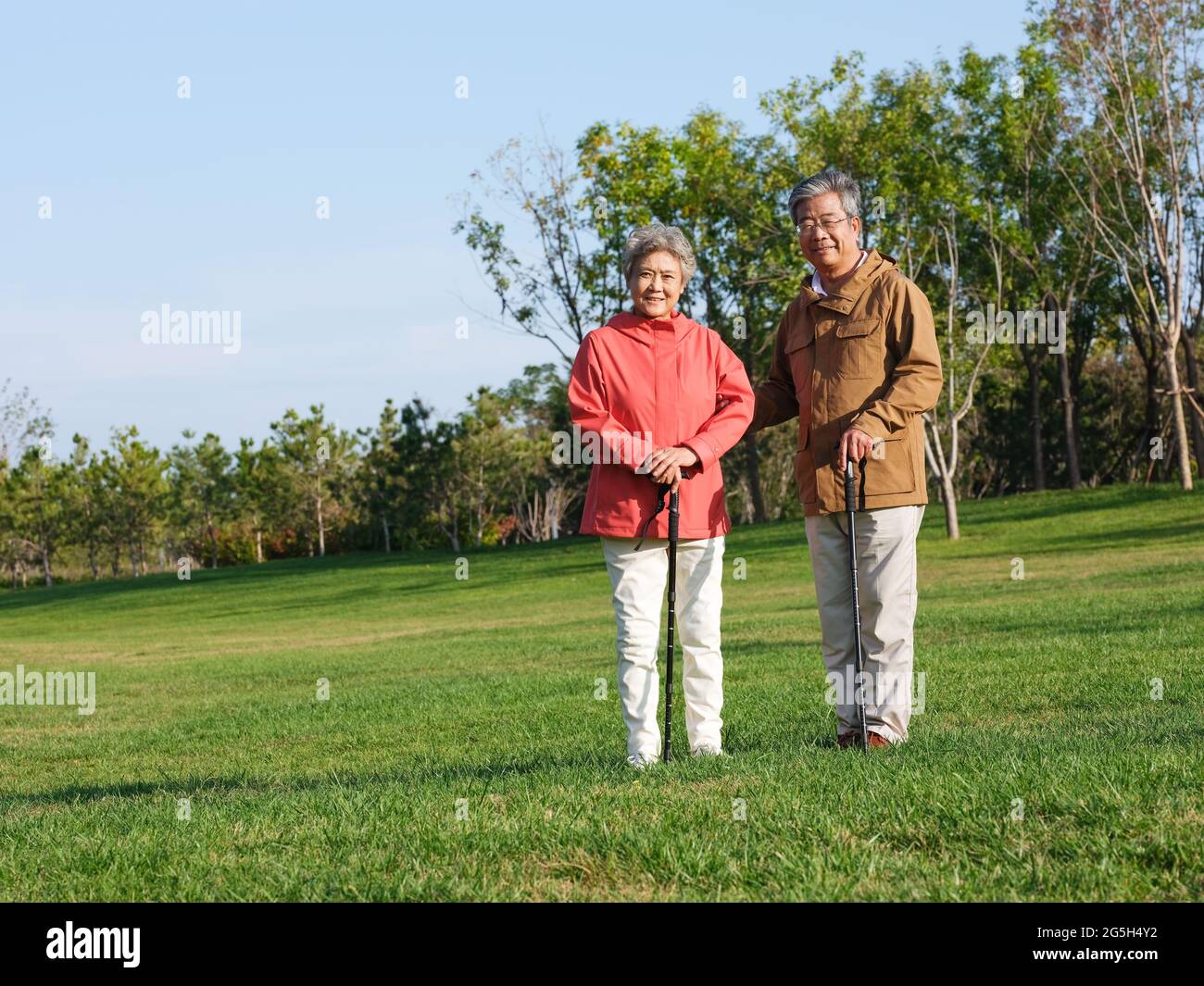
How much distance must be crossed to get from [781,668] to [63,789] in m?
5.78

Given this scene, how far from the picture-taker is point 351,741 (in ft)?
30.1

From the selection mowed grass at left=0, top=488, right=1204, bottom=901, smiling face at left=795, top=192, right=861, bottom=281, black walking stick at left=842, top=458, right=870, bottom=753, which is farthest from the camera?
smiling face at left=795, top=192, right=861, bottom=281

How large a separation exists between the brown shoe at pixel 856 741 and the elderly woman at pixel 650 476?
626 mm

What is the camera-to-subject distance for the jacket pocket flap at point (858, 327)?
19.6 feet

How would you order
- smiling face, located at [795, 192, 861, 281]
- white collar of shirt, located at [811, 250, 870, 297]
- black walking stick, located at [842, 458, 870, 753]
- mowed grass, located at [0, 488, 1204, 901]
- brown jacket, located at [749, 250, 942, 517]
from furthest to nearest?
white collar of shirt, located at [811, 250, 870, 297] < smiling face, located at [795, 192, 861, 281] < brown jacket, located at [749, 250, 942, 517] < black walking stick, located at [842, 458, 870, 753] < mowed grass, located at [0, 488, 1204, 901]

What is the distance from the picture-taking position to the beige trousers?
19.3ft

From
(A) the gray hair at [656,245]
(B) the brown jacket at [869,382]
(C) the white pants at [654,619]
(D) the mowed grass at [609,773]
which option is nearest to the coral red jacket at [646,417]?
(C) the white pants at [654,619]

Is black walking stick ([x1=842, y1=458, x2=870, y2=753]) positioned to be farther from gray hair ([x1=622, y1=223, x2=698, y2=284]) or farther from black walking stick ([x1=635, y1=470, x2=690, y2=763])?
gray hair ([x1=622, y1=223, x2=698, y2=284])

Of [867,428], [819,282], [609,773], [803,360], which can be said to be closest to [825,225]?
[819,282]

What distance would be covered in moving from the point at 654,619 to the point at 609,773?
67 centimetres

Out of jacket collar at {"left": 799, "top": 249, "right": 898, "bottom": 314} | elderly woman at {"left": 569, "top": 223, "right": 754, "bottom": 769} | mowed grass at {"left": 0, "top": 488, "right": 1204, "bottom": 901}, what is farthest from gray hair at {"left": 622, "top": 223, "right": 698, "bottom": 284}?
mowed grass at {"left": 0, "top": 488, "right": 1204, "bottom": 901}

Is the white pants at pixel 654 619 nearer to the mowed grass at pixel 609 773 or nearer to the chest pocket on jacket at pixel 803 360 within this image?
the mowed grass at pixel 609 773

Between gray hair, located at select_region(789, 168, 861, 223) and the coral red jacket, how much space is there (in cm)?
79
